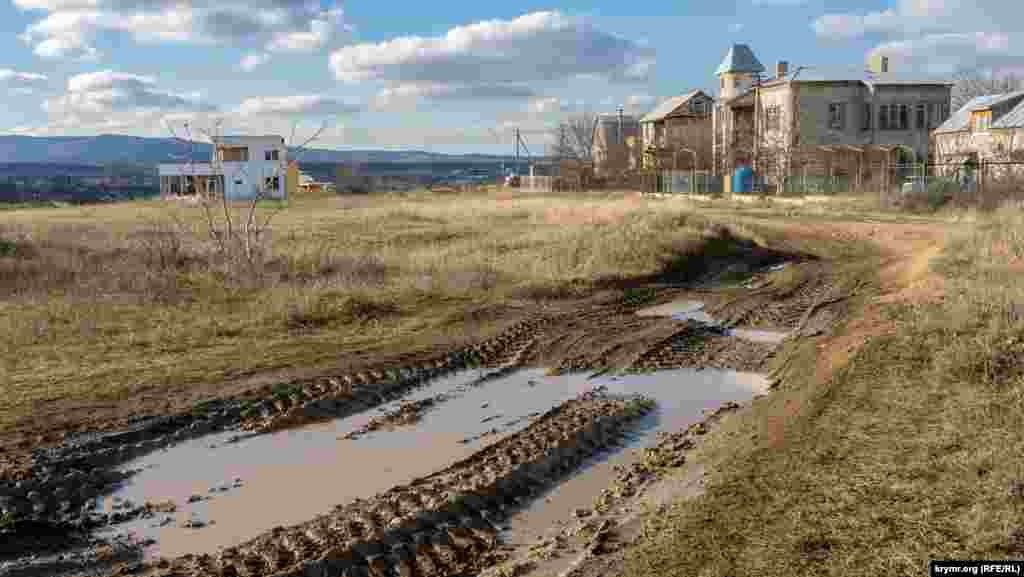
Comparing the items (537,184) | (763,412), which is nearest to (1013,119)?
(537,184)

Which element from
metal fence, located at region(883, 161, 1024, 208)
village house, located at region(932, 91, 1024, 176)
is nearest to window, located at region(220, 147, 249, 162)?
village house, located at region(932, 91, 1024, 176)

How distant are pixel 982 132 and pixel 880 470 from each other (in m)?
52.2

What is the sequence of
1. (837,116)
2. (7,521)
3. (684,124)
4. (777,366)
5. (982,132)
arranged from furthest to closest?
1. (684,124)
2. (837,116)
3. (982,132)
4. (777,366)
5. (7,521)

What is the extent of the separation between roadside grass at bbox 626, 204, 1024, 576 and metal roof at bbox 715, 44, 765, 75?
59.1 m

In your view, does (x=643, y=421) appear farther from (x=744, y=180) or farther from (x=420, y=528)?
(x=744, y=180)

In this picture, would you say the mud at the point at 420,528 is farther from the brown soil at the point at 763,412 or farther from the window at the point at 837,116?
the window at the point at 837,116

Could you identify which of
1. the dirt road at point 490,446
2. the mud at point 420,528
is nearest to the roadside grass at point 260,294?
the dirt road at point 490,446

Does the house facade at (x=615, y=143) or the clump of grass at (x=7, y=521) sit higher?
the house facade at (x=615, y=143)

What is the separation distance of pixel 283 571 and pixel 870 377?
260 inches

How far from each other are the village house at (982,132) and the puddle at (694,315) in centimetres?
3720

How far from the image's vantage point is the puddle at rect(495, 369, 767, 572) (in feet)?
22.8

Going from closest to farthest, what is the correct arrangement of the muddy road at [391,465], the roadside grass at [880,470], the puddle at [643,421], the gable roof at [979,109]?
the roadside grass at [880,470] → the muddy road at [391,465] → the puddle at [643,421] → the gable roof at [979,109]

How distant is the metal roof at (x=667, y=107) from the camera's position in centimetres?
8050

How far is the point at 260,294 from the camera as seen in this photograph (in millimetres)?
17109
